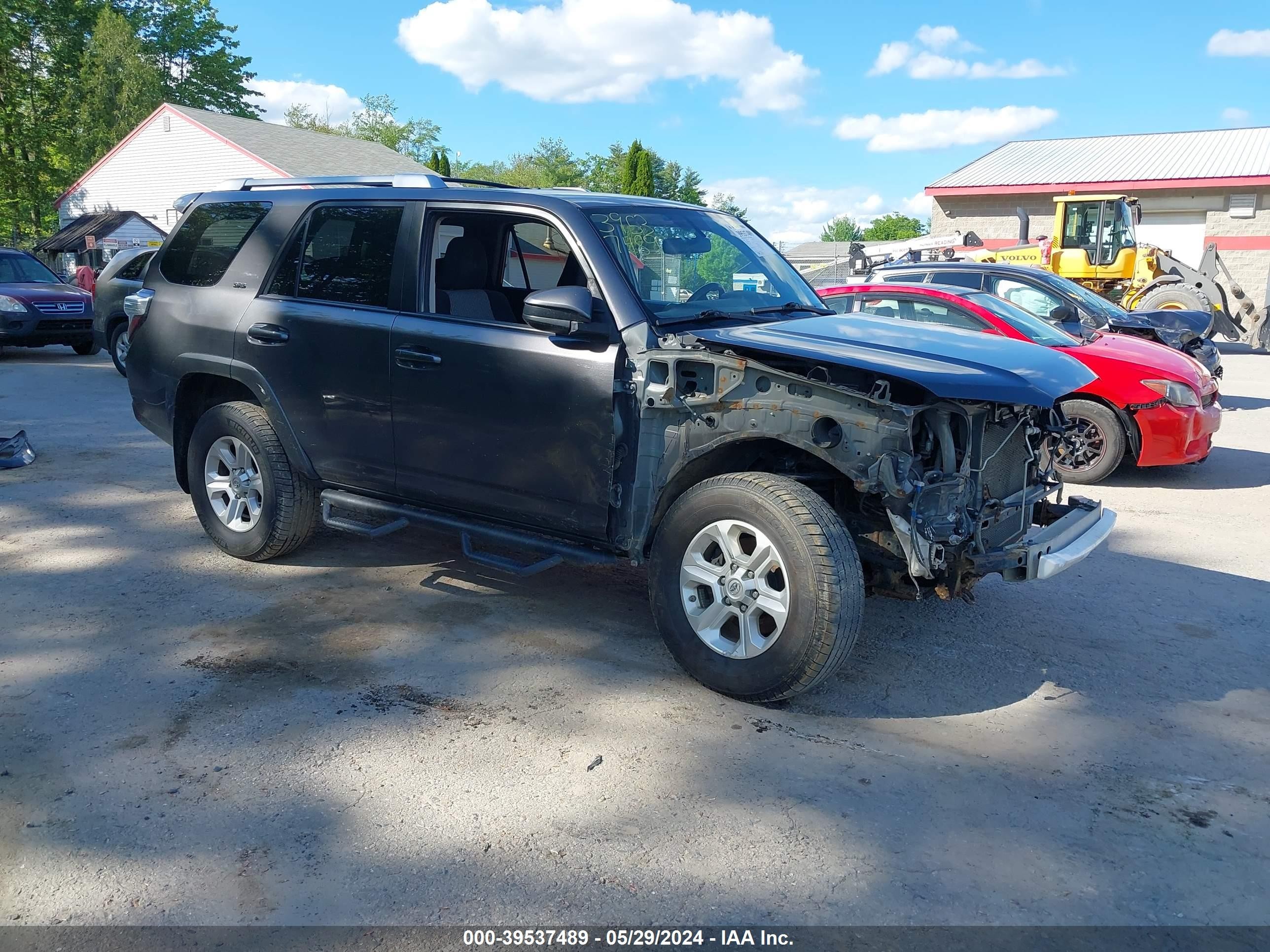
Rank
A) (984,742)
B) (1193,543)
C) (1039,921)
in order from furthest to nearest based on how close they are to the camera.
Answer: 1. (1193,543)
2. (984,742)
3. (1039,921)

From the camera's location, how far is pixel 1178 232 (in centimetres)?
3080

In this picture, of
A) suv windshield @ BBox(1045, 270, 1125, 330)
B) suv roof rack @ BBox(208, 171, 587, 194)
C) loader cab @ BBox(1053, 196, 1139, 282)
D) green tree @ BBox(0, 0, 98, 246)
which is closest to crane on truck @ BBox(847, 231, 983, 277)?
loader cab @ BBox(1053, 196, 1139, 282)

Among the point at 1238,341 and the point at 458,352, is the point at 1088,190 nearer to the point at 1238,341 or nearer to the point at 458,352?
the point at 1238,341

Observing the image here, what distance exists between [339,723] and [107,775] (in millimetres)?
778

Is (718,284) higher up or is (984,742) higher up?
(718,284)

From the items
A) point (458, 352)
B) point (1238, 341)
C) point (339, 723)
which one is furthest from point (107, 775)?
point (1238, 341)

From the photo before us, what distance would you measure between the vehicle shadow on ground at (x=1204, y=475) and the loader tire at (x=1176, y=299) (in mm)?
9754

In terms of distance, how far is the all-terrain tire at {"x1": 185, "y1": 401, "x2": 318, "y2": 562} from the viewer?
535 cm

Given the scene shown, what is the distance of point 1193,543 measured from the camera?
21.5 ft

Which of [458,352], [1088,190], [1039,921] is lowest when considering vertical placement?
[1039,921]

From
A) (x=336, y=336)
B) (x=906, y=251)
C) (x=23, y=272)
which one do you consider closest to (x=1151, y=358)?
(x=336, y=336)

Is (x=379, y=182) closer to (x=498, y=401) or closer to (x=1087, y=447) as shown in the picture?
(x=498, y=401)

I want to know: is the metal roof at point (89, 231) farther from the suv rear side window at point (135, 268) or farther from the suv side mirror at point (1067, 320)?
the suv side mirror at point (1067, 320)

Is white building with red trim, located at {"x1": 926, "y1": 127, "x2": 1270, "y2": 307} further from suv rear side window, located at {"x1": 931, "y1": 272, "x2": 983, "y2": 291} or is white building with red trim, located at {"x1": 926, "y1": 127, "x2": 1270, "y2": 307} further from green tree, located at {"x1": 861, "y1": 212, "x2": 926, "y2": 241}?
green tree, located at {"x1": 861, "y1": 212, "x2": 926, "y2": 241}
